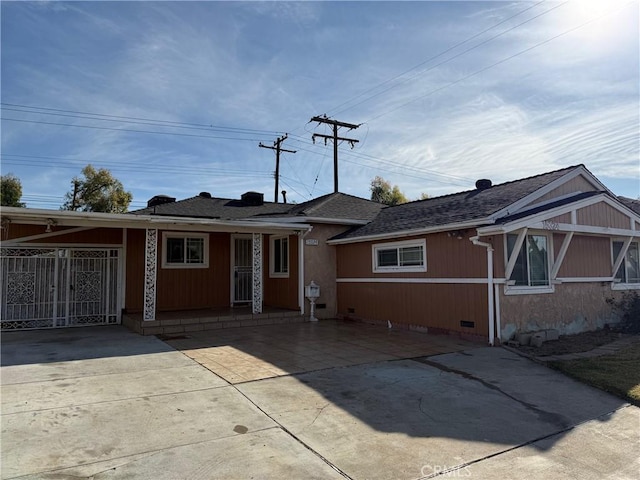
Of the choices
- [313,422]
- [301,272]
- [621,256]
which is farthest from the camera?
[301,272]

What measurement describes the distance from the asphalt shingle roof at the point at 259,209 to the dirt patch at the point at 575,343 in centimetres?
663

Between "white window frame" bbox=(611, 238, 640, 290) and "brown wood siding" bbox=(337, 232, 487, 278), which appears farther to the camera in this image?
"white window frame" bbox=(611, 238, 640, 290)

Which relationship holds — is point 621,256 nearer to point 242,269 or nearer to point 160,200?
point 242,269

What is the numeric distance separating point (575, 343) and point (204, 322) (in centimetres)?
849

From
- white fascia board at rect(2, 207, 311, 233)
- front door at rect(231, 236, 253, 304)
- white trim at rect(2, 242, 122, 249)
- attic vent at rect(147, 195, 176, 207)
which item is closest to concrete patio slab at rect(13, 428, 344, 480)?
white fascia board at rect(2, 207, 311, 233)

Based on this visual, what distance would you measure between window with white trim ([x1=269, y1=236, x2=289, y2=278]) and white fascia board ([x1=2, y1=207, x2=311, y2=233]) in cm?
151

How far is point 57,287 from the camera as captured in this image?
1096 centimetres

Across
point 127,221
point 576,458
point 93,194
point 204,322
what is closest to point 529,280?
point 576,458

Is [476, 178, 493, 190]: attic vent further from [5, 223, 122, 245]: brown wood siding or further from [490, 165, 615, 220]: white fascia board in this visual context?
[5, 223, 122, 245]: brown wood siding

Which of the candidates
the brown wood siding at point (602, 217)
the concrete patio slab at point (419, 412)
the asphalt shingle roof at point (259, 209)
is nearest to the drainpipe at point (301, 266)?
the asphalt shingle roof at point (259, 209)

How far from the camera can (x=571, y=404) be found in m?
4.97

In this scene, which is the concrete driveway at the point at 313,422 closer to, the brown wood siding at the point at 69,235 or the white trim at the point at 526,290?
the white trim at the point at 526,290

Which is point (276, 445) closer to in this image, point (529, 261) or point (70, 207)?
point (529, 261)

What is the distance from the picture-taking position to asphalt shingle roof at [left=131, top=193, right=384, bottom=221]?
43.8 ft
